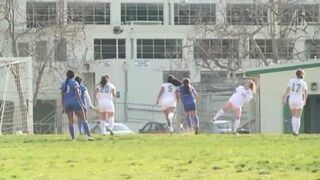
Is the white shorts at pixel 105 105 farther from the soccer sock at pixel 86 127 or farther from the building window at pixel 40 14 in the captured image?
the building window at pixel 40 14

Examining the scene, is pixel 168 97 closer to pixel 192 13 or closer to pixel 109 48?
pixel 109 48

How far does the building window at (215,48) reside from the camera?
58.6 meters

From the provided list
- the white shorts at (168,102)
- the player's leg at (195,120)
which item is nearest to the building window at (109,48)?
the white shorts at (168,102)

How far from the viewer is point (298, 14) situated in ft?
205

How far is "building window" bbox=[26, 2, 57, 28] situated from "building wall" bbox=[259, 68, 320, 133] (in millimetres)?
23607

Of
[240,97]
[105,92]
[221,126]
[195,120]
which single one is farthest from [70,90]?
[221,126]

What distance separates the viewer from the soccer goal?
30.9 meters

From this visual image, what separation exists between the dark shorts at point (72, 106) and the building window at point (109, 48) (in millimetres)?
46470

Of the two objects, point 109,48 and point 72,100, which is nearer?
point 72,100

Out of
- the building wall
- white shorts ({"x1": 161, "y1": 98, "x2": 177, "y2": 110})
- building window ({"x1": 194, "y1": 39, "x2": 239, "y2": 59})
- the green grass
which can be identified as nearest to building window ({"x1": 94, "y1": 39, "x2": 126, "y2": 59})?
building window ({"x1": 194, "y1": 39, "x2": 239, "y2": 59})

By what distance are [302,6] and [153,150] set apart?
169ft

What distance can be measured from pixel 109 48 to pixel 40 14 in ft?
21.4

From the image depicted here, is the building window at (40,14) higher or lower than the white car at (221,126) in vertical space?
higher

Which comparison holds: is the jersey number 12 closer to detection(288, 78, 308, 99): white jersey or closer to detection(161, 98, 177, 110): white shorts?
detection(288, 78, 308, 99): white jersey
